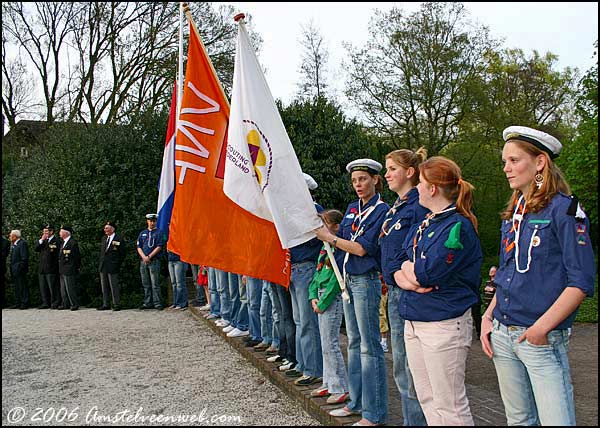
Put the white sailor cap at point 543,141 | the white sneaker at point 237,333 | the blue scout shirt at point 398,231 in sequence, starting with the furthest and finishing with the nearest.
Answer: the white sneaker at point 237,333
the blue scout shirt at point 398,231
the white sailor cap at point 543,141

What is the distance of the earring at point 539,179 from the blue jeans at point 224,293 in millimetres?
7282

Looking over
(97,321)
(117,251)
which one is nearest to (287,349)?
(97,321)

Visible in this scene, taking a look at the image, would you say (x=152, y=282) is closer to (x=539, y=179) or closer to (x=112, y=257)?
(x=112, y=257)

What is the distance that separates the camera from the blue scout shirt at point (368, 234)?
4.77m

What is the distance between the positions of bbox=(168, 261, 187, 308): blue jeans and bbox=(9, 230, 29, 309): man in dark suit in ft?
14.1

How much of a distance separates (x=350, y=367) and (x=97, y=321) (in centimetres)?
885

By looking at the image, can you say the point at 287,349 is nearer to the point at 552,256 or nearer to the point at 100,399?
the point at 100,399

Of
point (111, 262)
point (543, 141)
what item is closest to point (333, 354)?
point (543, 141)

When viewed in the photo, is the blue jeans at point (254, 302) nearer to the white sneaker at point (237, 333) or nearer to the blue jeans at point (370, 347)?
the white sneaker at point (237, 333)

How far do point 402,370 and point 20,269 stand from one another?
1397 centimetres

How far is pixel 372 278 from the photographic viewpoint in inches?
191

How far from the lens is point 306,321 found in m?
6.11

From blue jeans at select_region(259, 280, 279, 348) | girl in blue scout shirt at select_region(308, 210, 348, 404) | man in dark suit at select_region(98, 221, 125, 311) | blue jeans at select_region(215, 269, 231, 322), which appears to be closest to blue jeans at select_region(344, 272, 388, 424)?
girl in blue scout shirt at select_region(308, 210, 348, 404)

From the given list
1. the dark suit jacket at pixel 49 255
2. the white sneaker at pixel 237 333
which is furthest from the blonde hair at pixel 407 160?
the dark suit jacket at pixel 49 255
